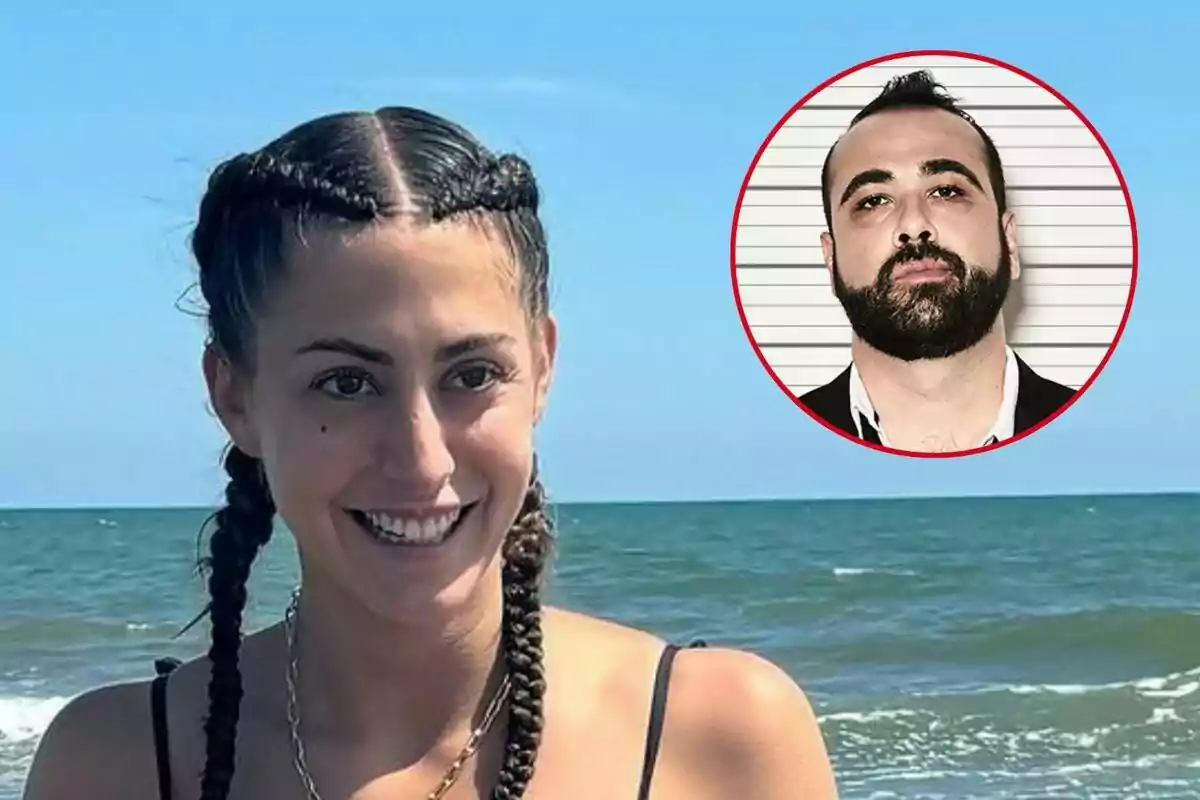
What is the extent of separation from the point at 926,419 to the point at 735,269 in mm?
316

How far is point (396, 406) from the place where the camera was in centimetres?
211

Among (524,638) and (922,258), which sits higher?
(922,258)

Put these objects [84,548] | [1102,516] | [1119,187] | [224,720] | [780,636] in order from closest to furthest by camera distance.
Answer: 1. [1119,187]
2. [224,720]
3. [780,636]
4. [84,548]
5. [1102,516]

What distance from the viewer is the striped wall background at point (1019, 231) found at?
209 centimetres

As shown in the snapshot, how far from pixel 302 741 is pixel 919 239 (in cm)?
112

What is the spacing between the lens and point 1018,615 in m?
22.9

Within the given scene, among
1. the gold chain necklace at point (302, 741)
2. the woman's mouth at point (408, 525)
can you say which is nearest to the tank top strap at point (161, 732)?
the gold chain necklace at point (302, 741)

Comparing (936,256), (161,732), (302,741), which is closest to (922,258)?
(936,256)

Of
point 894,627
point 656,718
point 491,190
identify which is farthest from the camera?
point 894,627

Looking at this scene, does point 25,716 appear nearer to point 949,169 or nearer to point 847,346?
point 847,346

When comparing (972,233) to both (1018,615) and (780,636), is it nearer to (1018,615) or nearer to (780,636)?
(780,636)

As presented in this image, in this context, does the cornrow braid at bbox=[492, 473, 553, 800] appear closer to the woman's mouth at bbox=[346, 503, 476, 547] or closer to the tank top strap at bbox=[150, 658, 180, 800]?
the woman's mouth at bbox=[346, 503, 476, 547]

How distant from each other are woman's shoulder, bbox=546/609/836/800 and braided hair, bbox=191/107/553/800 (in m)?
0.18

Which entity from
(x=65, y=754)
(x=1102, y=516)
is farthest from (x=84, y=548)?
(x=65, y=754)
